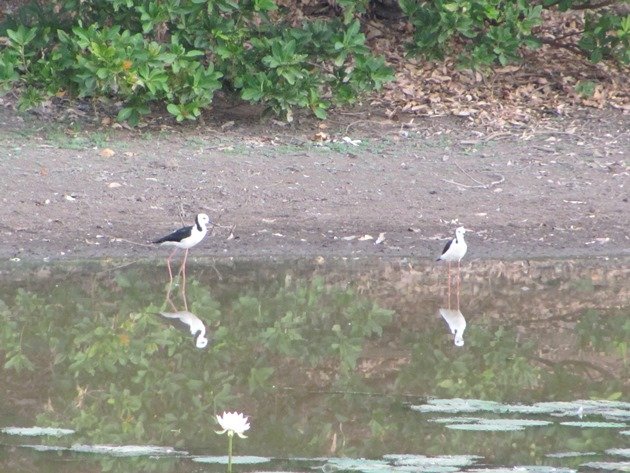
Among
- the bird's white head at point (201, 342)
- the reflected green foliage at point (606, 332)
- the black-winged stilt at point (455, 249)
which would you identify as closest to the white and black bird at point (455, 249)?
the black-winged stilt at point (455, 249)

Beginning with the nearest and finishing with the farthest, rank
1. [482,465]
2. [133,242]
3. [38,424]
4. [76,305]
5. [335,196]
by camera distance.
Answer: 1. [482,465]
2. [38,424]
3. [76,305]
4. [133,242]
5. [335,196]

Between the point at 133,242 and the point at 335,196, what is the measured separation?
6.71 ft

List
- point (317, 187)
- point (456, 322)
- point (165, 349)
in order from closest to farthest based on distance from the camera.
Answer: point (165, 349)
point (456, 322)
point (317, 187)

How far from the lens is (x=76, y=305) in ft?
28.6

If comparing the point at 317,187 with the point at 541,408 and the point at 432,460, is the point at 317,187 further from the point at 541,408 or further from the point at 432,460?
the point at 432,460

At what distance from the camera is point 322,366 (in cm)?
744

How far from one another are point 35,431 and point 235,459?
1116 mm

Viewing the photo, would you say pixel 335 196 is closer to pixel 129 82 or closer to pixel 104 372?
pixel 129 82

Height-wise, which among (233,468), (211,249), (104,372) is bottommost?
(211,249)

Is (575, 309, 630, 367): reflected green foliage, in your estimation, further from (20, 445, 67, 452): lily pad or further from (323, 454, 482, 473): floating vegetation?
(20, 445, 67, 452): lily pad

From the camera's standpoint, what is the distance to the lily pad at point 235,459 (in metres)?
5.50

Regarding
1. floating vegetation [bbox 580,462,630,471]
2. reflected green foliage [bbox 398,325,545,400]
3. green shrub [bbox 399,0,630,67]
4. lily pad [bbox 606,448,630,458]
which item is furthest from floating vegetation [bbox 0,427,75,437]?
green shrub [bbox 399,0,630,67]

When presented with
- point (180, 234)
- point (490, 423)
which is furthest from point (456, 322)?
point (180, 234)

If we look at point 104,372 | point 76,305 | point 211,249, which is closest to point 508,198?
point 211,249
